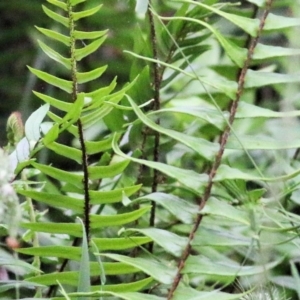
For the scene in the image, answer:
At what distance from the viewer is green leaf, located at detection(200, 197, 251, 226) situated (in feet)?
1.76

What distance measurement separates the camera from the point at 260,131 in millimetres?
1033

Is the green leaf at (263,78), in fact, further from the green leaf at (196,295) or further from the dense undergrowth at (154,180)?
the green leaf at (196,295)

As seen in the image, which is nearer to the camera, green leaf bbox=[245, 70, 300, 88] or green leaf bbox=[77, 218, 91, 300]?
green leaf bbox=[77, 218, 91, 300]

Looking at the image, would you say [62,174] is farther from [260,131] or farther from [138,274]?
[260,131]

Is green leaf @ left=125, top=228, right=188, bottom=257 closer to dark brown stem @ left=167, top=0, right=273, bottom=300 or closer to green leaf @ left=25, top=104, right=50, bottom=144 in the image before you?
dark brown stem @ left=167, top=0, right=273, bottom=300

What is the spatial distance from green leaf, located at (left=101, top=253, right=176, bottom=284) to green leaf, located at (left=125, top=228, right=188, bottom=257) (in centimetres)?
1

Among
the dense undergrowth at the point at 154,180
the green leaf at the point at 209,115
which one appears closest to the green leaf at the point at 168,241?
the dense undergrowth at the point at 154,180

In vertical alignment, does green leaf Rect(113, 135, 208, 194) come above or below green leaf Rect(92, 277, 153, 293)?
above

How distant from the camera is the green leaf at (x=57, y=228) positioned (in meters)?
0.55

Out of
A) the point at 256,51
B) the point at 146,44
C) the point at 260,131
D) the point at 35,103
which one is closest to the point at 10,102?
the point at 35,103

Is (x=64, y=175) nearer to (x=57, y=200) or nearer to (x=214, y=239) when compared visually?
(x=57, y=200)

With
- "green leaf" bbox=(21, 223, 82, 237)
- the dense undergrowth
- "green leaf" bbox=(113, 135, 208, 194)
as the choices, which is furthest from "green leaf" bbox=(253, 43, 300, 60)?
"green leaf" bbox=(21, 223, 82, 237)

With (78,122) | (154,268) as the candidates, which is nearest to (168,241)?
(154,268)

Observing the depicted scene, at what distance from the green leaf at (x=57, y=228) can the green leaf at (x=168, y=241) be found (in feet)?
0.18
